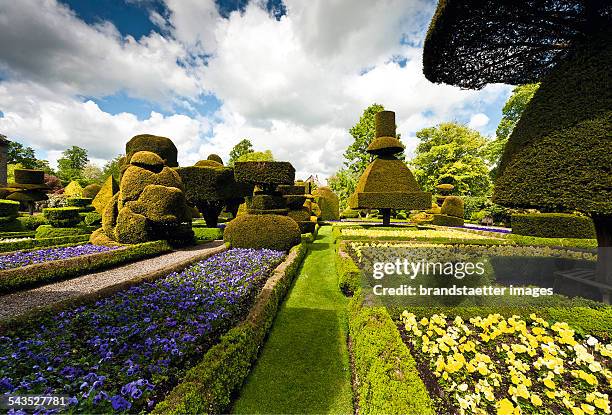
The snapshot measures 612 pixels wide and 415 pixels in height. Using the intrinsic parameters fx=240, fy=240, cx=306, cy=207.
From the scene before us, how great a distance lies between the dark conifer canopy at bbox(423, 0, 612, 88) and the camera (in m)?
4.40

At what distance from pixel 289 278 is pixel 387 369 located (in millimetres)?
4714

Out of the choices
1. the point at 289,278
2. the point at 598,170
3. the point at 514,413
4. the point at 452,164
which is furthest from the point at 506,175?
the point at 452,164

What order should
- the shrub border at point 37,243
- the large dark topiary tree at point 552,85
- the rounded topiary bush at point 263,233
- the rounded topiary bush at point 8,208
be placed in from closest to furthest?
1. the large dark topiary tree at point 552,85
2. the shrub border at point 37,243
3. the rounded topiary bush at point 263,233
4. the rounded topiary bush at point 8,208

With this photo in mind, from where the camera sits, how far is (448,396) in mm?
2436

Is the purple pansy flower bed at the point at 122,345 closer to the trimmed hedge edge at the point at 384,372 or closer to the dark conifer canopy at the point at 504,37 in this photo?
the trimmed hedge edge at the point at 384,372

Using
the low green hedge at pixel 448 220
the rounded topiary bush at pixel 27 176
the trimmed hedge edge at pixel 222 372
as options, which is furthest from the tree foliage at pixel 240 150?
the trimmed hedge edge at pixel 222 372

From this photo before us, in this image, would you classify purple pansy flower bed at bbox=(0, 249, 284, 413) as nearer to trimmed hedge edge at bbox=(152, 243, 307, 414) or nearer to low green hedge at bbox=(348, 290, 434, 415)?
trimmed hedge edge at bbox=(152, 243, 307, 414)

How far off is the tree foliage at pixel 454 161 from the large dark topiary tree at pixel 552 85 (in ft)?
98.4

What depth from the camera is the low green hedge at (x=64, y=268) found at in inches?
232

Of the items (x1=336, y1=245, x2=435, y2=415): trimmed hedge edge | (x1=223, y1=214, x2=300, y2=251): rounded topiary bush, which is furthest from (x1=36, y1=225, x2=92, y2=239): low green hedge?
(x1=336, y1=245, x2=435, y2=415): trimmed hedge edge

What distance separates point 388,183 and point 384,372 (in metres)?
14.9

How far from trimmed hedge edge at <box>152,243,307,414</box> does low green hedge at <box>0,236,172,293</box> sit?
632 centimetres

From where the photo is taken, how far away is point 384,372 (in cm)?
250

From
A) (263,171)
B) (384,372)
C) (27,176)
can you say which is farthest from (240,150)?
(384,372)
